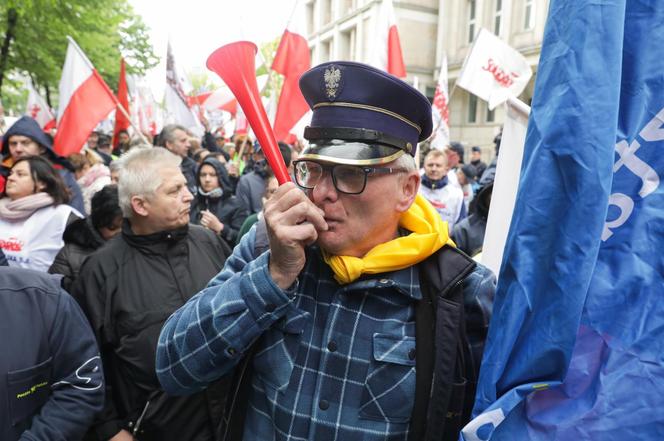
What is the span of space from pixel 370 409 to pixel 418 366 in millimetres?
177

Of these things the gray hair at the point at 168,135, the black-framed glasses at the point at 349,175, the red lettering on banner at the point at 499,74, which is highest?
the red lettering on banner at the point at 499,74

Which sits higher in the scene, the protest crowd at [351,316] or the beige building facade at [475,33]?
the beige building facade at [475,33]

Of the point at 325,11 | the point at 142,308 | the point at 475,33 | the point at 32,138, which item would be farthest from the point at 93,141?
the point at 325,11

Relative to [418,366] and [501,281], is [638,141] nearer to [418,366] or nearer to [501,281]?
[501,281]

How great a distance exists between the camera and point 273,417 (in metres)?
1.47

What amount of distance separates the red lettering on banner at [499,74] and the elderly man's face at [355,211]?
5621 millimetres

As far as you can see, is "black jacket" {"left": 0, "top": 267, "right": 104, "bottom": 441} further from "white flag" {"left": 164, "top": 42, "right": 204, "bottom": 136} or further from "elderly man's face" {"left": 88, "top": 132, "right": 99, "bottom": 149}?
"elderly man's face" {"left": 88, "top": 132, "right": 99, "bottom": 149}

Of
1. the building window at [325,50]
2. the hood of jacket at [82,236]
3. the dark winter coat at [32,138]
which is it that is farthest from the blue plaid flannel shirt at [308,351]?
the building window at [325,50]

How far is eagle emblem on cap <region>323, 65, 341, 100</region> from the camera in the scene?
Answer: 5.04 feet

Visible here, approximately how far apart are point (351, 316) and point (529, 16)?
2270 cm

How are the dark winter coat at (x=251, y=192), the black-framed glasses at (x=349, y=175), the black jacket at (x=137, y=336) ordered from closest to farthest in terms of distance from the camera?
the black-framed glasses at (x=349, y=175), the black jacket at (x=137, y=336), the dark winter coat at (x=251, y=192)

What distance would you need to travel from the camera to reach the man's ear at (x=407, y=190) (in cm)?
155

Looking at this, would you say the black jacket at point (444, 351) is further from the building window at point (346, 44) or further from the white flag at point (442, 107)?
the building window at point (346, 44)

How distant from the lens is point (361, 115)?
1485mm
